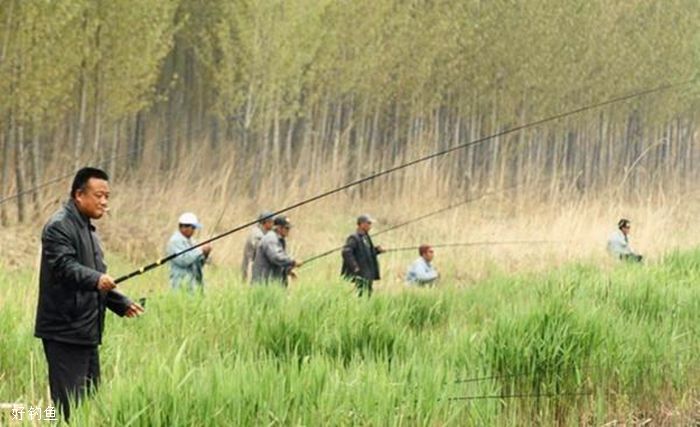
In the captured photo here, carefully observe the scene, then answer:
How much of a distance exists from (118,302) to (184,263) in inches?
180

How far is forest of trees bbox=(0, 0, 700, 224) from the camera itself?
16.8m

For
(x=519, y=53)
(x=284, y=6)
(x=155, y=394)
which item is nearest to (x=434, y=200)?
(x=284, y=6)

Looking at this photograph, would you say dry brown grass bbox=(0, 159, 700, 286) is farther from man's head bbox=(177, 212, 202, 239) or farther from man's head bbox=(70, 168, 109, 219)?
man's head bbox=(70, 168, 109, 219)

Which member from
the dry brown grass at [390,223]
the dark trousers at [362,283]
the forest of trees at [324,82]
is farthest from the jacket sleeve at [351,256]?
the forest of trees at [324,82]

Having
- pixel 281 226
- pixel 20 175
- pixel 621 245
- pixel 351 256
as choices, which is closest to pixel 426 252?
pixel 351 256

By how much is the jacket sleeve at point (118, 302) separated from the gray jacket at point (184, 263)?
4.25m

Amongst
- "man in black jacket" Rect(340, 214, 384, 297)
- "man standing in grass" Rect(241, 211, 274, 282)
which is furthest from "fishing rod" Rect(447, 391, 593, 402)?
"man standing in grass" Rect(241, 211, 274, 282)

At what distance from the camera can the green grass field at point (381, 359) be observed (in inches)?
171

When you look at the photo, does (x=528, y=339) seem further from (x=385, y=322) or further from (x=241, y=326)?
(x=241, y=326)

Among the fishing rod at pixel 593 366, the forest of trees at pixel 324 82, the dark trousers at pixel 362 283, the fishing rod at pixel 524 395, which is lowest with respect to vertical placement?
the fishing rod at pixel 524 395

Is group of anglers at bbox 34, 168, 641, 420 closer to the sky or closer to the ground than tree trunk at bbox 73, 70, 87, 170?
closer to the ground

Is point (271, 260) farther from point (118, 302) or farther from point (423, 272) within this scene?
point (118, 302)

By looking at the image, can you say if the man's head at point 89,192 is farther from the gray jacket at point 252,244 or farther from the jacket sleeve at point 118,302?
the gray jacket at point 252,244

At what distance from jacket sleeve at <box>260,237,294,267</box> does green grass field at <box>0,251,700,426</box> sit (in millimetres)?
1204
